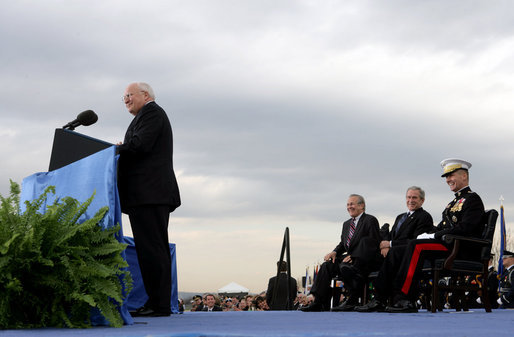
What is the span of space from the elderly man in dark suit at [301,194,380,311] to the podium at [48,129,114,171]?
12.0 feet

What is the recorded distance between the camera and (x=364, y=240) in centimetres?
759

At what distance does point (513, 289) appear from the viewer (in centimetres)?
1073

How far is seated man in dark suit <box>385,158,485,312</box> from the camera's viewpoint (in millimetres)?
6547

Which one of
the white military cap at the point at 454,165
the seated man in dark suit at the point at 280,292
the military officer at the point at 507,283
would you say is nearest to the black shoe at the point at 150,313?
the white military cap at the point at 454,165

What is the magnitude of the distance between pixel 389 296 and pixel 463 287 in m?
0.80

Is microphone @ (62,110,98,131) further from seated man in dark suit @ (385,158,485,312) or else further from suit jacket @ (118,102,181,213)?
seated man in dark suit @ (385,158,485,312)

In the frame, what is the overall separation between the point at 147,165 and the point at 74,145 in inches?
23.3

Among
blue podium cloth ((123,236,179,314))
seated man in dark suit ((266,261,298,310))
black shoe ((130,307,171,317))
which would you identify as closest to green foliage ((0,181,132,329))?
black shoe ((130,307,171,317))

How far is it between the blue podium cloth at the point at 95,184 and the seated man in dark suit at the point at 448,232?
3241 mm

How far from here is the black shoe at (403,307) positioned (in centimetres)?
Result: 636

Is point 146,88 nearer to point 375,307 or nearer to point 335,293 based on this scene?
point 375,307

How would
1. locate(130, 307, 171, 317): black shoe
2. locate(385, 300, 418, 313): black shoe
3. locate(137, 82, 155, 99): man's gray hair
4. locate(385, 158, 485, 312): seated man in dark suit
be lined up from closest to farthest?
locate(130, 307, 171, 317): black shoe → locate(137, 82, 155, 99): man's gray hair → locate(385, 300, 418, 313): black shoe → locate(385, 158, 485, 312): seated man in dark suit

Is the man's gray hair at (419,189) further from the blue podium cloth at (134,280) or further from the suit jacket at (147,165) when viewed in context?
the suit jacket at (147,165)

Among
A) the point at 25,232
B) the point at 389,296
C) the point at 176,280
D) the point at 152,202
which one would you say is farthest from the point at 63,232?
the point at 389,296
